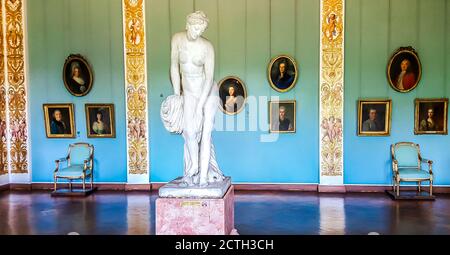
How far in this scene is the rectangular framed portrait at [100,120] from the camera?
1079 centimetres

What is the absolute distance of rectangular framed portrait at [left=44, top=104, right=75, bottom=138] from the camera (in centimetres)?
1090

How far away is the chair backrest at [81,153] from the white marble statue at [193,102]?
19.1 ft

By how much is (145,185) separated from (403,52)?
7.24m

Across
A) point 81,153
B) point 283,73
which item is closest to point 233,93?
point 283,73

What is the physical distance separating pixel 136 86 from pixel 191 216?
6.22 metres

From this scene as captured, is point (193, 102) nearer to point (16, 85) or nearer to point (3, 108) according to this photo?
point (16, 85)

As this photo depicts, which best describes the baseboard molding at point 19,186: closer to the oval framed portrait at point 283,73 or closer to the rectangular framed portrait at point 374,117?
the oval framed portrait at point 283,73

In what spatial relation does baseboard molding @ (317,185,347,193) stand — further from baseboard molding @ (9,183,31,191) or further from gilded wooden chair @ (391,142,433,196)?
baseboard molding @ (9,183,31,191)

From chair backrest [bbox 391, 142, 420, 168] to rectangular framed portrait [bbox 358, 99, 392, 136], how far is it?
49 centimetres

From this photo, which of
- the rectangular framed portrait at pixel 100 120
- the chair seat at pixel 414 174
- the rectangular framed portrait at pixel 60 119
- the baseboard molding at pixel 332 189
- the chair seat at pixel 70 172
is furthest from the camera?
the rectangular framed portrait at pixel 60 119

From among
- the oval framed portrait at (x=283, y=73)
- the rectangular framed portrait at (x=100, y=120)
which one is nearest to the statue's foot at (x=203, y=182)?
the oval framed portrait at (x=283, y=73)

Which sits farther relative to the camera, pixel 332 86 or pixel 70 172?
pixel 332 86

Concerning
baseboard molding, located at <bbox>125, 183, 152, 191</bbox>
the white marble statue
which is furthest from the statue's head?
baseboard molding, located at <bbox>125, 183, 152, 191</bbox>

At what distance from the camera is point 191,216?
205 inches
